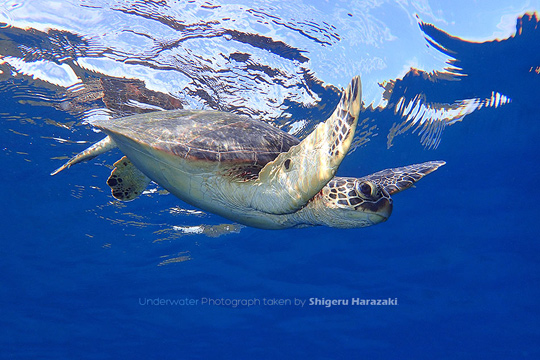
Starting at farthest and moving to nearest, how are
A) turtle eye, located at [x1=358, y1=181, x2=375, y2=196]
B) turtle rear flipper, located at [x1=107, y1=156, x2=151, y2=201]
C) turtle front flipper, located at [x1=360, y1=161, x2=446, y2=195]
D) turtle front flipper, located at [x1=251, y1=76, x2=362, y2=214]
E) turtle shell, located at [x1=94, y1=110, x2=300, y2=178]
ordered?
turtle rear flipper, located at [x1=107, y1=156, x2=151, y2=201] → turtle front flipper, located at [x1=360, y1=161, x2=446, y2=195] → turtle shell, located at [x1=94, y1=110, x2=300, y2=178] → turtle eye, located at [x1=358, y1=181, x2=375, y2=196] → turtle front flipper, located at [x1=251, y1=76, x2=362, y2=214]

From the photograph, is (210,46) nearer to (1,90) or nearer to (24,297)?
(1,90)

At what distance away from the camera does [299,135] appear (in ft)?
28.0

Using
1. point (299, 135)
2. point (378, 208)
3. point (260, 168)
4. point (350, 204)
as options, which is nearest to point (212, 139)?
point (260, 168)

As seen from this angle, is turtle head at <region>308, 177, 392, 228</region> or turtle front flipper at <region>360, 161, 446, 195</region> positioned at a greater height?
turtle front flipper at <region>360, 161, 446, 195</region>

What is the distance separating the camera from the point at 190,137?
3598 mm

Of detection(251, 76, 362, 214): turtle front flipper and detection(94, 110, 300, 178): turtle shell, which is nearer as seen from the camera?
detection(251, 76, 362, 214): turtle front flipper

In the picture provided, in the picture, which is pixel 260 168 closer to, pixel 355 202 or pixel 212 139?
pixel 212 139

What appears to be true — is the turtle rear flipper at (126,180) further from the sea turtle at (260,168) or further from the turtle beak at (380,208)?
the turtle beak at (380,208)

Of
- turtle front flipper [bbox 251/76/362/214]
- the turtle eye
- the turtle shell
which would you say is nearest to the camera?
turtle front flipper [bbox 251/76/362/214]

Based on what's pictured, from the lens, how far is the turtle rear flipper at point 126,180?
5.50m

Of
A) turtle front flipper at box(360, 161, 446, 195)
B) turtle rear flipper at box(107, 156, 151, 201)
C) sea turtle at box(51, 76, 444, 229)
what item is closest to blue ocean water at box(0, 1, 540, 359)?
turtle rear flipper at box(107, 156, 151, 201)

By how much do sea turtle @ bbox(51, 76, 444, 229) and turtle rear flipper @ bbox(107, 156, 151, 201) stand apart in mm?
1276

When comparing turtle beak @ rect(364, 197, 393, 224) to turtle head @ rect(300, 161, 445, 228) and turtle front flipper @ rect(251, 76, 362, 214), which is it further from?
turtle front flipper @ rect(251, 76, 362, 214)

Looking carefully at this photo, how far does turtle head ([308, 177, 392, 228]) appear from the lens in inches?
119
